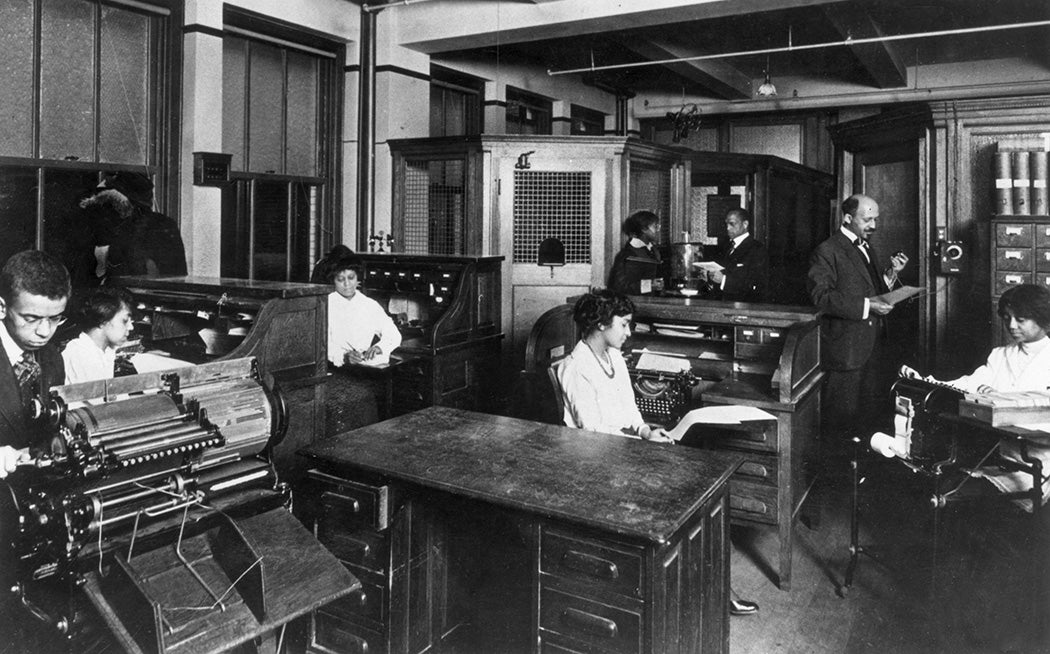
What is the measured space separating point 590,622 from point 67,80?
504 cm

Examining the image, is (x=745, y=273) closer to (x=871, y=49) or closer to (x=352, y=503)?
(x=871, y=49)

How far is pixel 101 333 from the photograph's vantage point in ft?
10.6

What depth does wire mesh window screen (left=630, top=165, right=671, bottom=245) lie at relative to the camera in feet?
22.9

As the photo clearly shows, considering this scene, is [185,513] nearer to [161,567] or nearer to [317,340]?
[161,567]

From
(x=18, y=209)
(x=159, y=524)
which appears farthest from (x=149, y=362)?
Result: (x=18, y=209)

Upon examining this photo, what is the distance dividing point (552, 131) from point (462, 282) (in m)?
5.12

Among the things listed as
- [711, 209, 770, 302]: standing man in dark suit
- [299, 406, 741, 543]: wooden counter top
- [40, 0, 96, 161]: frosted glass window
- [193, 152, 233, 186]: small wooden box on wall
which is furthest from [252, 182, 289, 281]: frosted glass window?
[299, 406, 741, 543]: wooden counter top

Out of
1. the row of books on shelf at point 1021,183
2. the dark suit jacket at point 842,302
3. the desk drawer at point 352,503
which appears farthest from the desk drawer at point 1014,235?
the desk drawer at point 352,503

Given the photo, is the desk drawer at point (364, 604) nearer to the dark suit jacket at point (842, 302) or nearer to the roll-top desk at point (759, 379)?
the roll-top desk at point (759, 379)

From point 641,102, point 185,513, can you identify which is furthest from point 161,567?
point 641,102

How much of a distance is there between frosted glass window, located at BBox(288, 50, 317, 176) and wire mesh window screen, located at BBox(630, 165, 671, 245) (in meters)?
2.91

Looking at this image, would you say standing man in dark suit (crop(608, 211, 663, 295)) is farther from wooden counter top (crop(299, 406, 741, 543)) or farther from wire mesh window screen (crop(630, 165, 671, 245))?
wooden counter top (crop(299, 406, 741, 543))

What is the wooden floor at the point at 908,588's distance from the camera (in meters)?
2.99

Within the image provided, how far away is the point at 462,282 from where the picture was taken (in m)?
5.68
